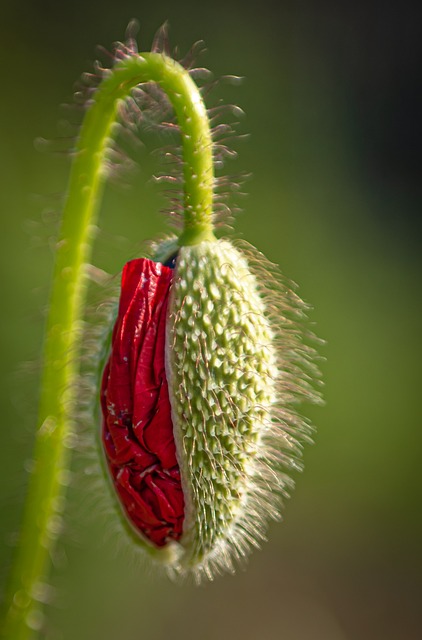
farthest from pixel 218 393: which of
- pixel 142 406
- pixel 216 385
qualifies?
pixel 142 406

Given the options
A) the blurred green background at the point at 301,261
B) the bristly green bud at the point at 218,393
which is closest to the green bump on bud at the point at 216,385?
the bristly green bud at the point at 218,393

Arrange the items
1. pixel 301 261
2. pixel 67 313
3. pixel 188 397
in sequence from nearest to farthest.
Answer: pixel 188 397 < pixel 67 313 < pixel 301 261

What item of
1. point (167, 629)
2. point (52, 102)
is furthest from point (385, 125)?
point (167, 629)

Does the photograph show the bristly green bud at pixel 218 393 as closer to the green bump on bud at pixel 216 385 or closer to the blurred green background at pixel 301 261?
the green bump on bud at pixel 216 385

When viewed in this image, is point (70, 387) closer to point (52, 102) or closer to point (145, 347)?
point (145, 347)

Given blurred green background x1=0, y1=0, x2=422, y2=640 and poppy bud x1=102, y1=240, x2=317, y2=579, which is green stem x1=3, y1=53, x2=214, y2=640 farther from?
blurred green background x1=0, y1=0, x2=422, y2=640

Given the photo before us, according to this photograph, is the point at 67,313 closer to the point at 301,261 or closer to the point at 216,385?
the point at 216,385
